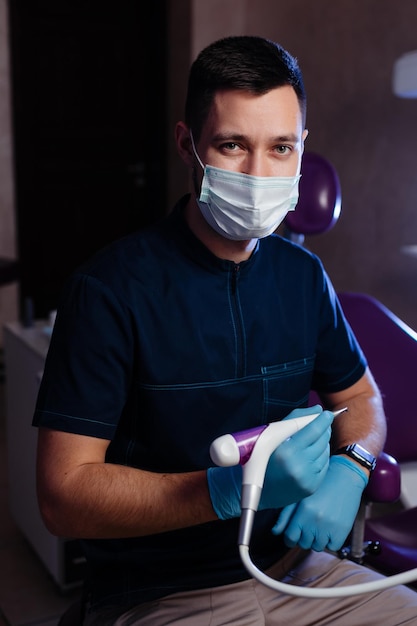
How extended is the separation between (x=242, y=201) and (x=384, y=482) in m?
0.55

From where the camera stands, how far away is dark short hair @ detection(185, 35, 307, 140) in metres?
1.17

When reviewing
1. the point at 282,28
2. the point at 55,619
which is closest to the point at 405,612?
the point at 55,619

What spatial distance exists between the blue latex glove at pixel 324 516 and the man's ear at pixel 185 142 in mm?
547

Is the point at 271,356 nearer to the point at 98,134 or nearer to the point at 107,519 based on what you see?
the point at 107,519

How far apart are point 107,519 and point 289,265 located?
55cm

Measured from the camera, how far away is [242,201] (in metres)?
1.20

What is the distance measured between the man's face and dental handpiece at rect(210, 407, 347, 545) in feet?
1.39

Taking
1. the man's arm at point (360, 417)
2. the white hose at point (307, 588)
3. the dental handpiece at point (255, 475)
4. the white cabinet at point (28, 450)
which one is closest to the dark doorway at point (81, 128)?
the white cabinet at point (28, 450)

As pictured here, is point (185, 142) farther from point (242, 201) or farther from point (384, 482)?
point (384, 482)

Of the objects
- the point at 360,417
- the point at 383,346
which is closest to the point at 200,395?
the point at 360,417

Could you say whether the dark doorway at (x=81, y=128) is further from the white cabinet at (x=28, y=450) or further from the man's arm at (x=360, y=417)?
the man's arm at (x=360, y=417)

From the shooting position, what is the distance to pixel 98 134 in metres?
4.75

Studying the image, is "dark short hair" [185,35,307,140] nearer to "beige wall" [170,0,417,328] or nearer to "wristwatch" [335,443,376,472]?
"wristwatch" [335,443,376,472]

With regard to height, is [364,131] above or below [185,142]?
below
